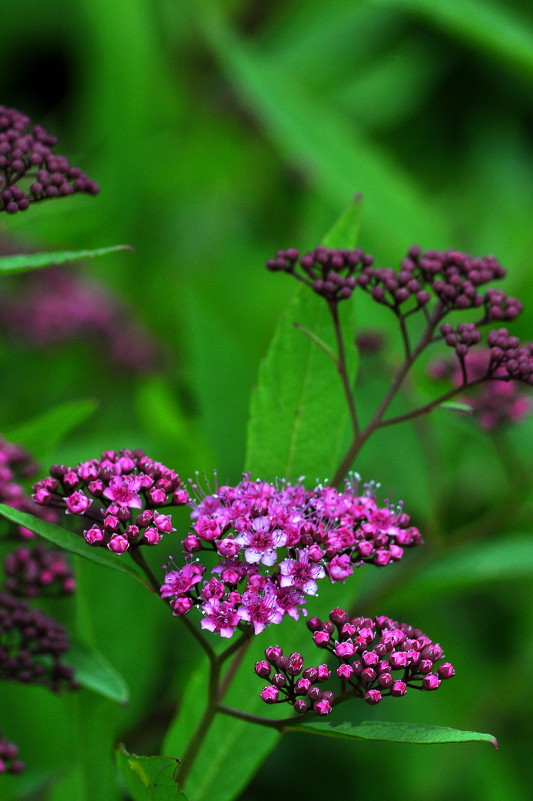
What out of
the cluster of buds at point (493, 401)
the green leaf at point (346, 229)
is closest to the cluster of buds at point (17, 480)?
the green leaf at point (346, 229)

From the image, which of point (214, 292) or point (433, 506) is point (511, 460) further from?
point (214, 292)

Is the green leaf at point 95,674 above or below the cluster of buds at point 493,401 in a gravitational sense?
below

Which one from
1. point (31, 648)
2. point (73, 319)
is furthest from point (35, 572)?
point (73, 319)

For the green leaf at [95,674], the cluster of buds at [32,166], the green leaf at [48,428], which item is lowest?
the green leaf at [95,674]

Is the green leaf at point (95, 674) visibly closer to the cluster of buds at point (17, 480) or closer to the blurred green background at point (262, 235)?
the blurred green background at point (262, 235)

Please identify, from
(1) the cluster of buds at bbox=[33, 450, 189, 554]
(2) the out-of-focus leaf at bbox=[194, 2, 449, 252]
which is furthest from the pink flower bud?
(2) the out-of-focus leaf at bbox=[194, 2, 449, 252]

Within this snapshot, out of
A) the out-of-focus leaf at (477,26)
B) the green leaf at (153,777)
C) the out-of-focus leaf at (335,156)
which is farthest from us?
the out-of-focus leaf at (335,156)

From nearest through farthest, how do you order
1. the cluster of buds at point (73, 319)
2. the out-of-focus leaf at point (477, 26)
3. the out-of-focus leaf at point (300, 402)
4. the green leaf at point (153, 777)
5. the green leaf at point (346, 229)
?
the green leaf at point (153, 777) < the out-of-focus leaf at point (300, 402) < the green leaf at point (346, 229) < the cluster of buds at point (73, 319) < the out-of-focus leaf at point (477, 26)
